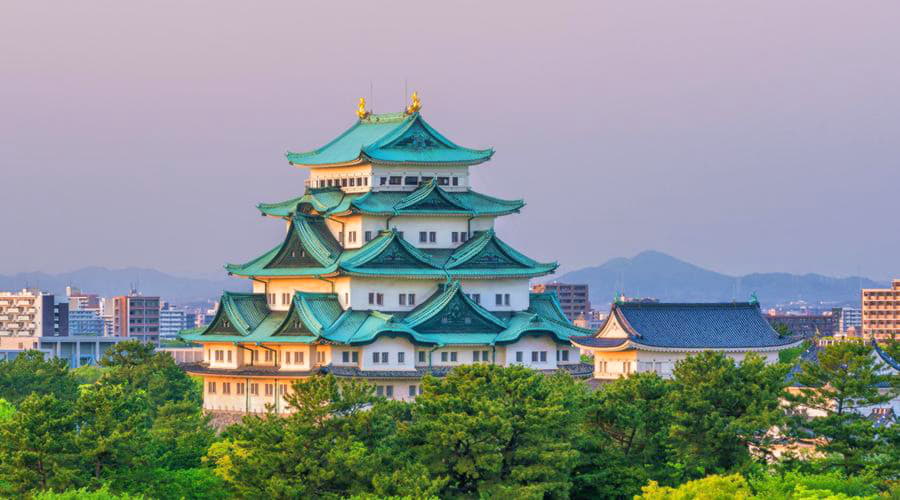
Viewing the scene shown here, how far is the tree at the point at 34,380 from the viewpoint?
347 ft

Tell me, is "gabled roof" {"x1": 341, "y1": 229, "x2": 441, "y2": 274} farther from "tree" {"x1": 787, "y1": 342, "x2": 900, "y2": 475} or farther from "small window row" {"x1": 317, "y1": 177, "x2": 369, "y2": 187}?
"tree" {"x1": 787, "y1": 342, "x2": 900, "y2": 475}

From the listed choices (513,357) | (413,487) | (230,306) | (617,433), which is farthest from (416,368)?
(413,487)

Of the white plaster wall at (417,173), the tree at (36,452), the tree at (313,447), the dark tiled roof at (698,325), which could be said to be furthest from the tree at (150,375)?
the tree at (313,447)

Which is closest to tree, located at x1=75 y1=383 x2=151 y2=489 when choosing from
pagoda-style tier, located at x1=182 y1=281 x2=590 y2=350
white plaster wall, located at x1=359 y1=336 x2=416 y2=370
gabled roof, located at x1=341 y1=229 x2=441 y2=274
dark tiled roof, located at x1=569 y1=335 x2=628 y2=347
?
pagoda-style tier, located at x1=182 y1=281 x2=590 y2=350

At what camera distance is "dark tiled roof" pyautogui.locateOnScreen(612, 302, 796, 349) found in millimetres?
104000

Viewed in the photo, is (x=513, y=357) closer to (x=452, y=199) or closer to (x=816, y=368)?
(x=452, y=199)

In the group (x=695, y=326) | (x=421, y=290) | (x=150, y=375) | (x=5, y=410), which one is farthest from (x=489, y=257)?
(x=5, y=410)

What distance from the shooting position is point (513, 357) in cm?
9138

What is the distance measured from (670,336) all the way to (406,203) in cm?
1993

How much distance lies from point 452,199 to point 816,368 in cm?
2423

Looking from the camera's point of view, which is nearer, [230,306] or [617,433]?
[617,433]

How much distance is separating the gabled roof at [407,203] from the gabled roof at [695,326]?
1198 centimetres

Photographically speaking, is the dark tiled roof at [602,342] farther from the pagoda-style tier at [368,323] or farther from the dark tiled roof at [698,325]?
the pagoda-style tier at [368,323]

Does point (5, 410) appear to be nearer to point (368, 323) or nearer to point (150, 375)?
point (150, 375)
